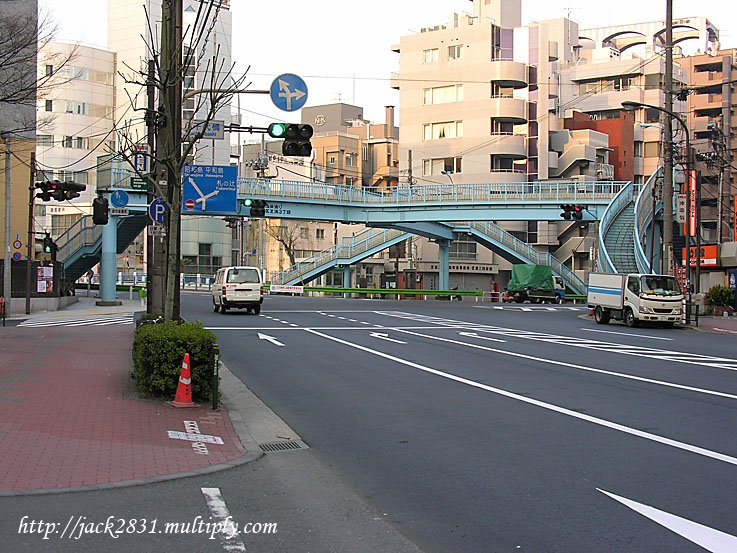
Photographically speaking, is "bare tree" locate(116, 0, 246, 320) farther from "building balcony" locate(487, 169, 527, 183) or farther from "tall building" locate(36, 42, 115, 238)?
"tall building" locate(36, 42, 115, 238)

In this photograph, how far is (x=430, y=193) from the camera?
54.1m

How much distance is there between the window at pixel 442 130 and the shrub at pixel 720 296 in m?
41.8

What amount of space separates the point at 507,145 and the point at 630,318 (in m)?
45.4

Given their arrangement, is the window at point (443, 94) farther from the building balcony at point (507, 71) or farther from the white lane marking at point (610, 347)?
the white lane marking at point (610, 347)

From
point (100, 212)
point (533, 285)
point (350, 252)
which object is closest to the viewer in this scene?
point (100, 212)

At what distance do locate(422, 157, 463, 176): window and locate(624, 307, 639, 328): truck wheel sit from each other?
152 feet

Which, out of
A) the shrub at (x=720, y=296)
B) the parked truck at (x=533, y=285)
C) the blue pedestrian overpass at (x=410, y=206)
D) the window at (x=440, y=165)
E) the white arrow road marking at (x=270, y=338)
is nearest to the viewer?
the white arrow road marking at (x=270, y=338)

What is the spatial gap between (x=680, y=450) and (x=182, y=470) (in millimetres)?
5506

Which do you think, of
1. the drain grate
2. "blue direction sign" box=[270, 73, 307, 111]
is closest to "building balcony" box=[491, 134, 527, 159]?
"blue direction sign" box=[270, 73, 307, 111]

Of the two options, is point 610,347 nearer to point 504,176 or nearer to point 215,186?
point 215,186

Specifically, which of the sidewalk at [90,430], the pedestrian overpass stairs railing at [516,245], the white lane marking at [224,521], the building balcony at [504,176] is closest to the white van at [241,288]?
the sidewalk at [90,430]

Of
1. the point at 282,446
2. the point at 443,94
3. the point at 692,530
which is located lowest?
the point at 282,446

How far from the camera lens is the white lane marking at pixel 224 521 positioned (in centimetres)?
599

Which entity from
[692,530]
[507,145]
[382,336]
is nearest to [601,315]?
[382,336]
